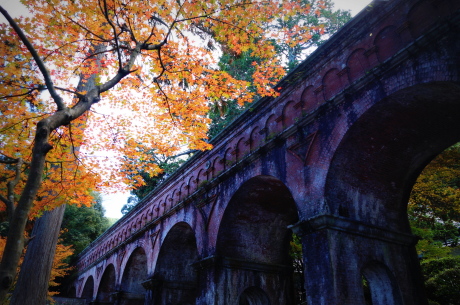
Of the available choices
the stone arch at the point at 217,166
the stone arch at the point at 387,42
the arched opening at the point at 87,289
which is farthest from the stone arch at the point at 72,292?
the stone arch at the point at 387,42

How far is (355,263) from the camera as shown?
5531 millimetres

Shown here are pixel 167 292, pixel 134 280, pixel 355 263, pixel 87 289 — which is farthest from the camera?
pixel 87 289

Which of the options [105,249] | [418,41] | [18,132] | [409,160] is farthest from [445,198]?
[105,249]

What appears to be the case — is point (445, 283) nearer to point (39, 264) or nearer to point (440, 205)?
point (440, 205)

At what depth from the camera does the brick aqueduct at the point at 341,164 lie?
4.98 metres

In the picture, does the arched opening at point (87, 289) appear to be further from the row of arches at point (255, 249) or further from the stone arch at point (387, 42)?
the stone arch at point (387, 42)

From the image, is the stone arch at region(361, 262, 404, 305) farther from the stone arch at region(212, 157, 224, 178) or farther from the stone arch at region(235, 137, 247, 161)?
the stone arch at region(212, 157, 224, 178)

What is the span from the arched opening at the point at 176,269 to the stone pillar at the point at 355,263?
641 cm

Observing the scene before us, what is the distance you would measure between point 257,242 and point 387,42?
6.11 metres

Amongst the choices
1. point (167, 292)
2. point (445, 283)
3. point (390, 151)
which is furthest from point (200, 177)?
point (445, 283)

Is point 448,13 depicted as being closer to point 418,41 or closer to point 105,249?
point 418,41

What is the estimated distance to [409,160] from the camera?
6.34 m

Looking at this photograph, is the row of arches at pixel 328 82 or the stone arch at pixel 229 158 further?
the stone arch at pixel 229 158

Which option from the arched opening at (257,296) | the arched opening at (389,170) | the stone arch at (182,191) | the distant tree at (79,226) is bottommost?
the arched opening at (257,296)
